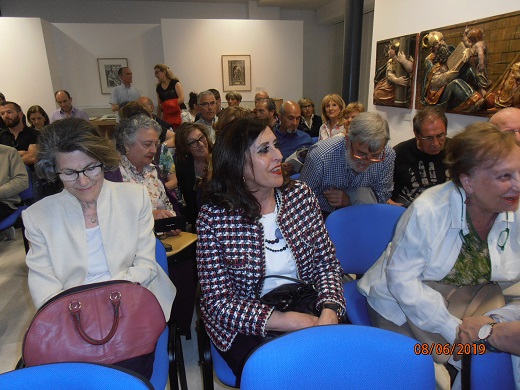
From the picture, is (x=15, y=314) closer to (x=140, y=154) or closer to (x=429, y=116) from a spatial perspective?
(x=140, y=154)

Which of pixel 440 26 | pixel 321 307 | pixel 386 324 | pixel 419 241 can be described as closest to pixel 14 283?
pixel 321 307

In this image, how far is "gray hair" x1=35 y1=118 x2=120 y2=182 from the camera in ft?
5.13

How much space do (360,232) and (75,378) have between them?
5.01ft

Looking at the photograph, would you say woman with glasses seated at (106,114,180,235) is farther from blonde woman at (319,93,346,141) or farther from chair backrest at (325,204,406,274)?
blonde woman at (319,93,346,141)

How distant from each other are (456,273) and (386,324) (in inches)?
14.6

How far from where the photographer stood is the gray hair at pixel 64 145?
1562mm

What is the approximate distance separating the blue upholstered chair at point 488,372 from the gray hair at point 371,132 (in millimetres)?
1311

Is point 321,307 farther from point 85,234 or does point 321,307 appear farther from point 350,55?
point 350,55

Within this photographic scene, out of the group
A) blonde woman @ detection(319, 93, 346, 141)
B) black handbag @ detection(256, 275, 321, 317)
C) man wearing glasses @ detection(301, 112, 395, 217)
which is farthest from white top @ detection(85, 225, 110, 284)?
blonde woman @ detection(319, 93, 346, 141)

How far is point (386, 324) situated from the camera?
1.56 metres

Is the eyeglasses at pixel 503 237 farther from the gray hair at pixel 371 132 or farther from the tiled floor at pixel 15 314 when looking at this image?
the tiled floor at pixel 15 314

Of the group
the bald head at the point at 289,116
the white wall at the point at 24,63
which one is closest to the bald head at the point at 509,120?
the bald head at the point at 289,116

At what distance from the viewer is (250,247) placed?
152 centimetres

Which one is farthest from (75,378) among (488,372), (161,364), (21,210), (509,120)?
(21,210)
